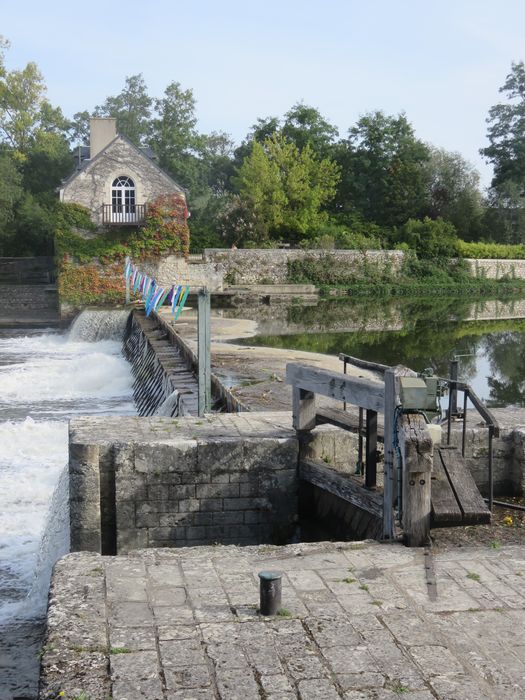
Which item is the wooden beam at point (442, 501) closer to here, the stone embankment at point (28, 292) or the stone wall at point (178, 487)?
the stone wall at point (178, 487)

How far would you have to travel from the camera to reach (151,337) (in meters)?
20.4

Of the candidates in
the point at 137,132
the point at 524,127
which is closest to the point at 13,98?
the point at 137,132

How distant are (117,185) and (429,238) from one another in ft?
71.4

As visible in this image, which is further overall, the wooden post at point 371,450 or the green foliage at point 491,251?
the green foliage at point 491,251

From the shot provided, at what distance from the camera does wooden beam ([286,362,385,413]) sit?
665 centimetres

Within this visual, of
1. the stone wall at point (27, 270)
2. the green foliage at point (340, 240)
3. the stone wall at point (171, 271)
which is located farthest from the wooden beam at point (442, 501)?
the green foliage at point (340, 240)

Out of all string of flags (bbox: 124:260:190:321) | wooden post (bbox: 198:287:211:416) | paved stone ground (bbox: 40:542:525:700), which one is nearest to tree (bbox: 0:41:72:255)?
string of flags (bbox: 124:260:190:321)

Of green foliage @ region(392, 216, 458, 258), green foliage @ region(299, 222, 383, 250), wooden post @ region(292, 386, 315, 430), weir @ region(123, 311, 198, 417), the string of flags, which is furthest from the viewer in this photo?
green foliage @ region(392, 216, 458, 258)

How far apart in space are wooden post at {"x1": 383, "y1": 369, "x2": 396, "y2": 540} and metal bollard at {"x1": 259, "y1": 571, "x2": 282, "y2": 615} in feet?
5.48

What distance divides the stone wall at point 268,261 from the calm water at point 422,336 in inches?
179

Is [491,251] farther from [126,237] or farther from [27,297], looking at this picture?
[27,297]

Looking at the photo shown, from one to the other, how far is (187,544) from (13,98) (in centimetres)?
5270

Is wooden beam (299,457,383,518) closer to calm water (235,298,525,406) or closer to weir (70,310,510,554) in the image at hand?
weir (70,310,510,554)

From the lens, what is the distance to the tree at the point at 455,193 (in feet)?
180
